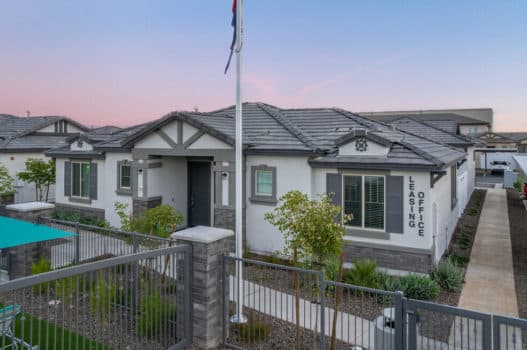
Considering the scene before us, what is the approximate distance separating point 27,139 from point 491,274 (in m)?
28.0

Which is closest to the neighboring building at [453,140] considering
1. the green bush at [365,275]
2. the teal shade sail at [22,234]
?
the green bush at [365,275]

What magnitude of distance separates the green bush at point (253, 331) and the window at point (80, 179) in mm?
13310

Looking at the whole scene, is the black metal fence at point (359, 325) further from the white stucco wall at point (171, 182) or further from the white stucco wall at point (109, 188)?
the white stucco wall at point (109, 188)

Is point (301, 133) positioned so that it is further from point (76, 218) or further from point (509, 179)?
point (509, 179)

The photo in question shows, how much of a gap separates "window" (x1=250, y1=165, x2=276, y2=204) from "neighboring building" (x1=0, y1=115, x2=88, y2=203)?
16.6 metres

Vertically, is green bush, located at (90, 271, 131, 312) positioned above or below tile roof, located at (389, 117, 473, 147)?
below

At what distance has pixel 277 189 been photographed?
518 inches

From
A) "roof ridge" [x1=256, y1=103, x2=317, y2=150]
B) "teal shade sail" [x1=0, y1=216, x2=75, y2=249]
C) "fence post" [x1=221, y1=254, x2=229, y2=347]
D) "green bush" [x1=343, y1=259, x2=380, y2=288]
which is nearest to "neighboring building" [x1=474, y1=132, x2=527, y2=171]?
"roof ridge" [x1=256, y1=103, x2=317, y2=150]

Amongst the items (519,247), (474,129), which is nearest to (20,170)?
(519,247)

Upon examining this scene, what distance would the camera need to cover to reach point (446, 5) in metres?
15.8

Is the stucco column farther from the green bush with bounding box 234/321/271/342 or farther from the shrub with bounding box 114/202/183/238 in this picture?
the shrub with bounding box 114/202/183/238

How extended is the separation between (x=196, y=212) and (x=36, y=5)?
411 inches

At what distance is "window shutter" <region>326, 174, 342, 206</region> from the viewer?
12188mm

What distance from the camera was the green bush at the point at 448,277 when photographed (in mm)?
10284
